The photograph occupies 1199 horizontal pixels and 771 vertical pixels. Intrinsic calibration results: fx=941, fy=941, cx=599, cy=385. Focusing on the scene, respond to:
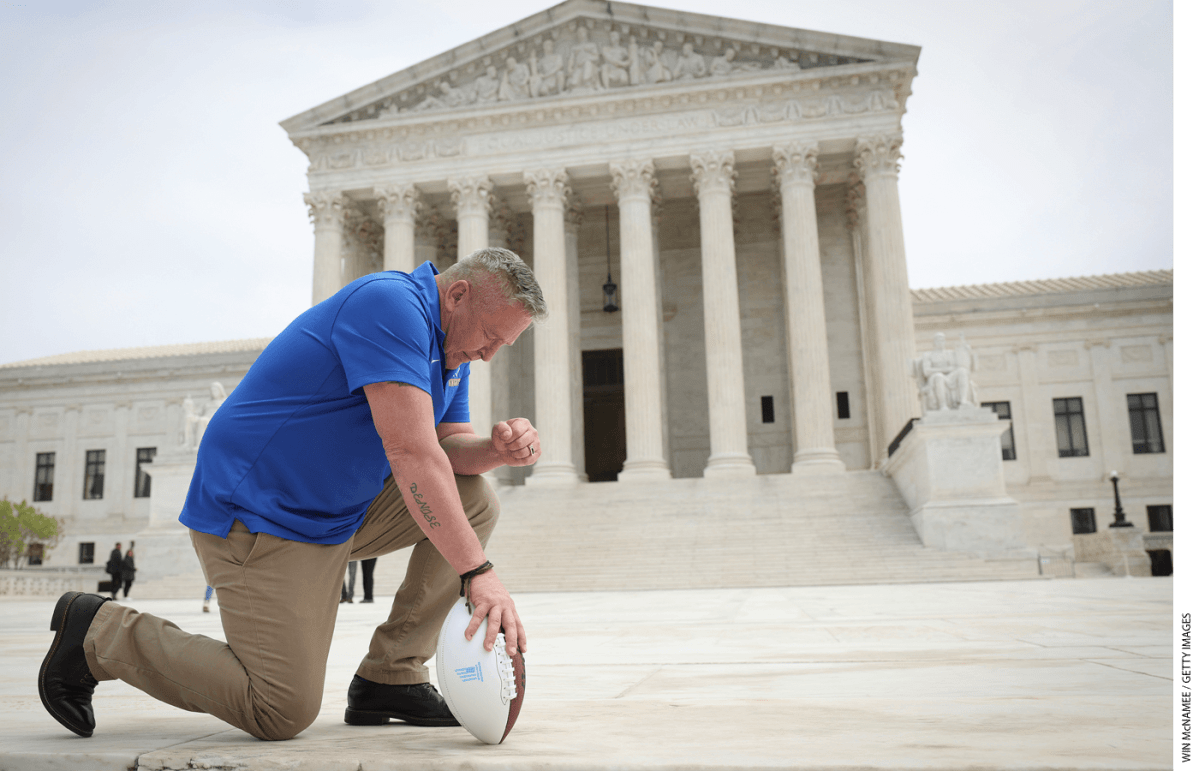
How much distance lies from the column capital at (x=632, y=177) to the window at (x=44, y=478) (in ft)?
109

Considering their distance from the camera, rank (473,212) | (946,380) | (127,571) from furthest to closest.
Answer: (473,212)
(127,571)
(946,380)

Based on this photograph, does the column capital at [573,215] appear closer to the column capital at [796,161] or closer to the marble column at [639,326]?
the marble column at [639,326]

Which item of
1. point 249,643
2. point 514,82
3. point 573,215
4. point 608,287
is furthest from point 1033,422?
point 249,643

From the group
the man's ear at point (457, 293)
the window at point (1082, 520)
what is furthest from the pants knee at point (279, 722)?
the window at point (1082, 520)

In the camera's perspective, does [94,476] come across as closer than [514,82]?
No

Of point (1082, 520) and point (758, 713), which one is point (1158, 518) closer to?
point (1082, 520)

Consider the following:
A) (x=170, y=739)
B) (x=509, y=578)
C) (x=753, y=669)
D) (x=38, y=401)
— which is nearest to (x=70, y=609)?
(x=170, y=739)

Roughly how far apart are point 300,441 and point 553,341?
28.1m

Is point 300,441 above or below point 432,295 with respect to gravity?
below

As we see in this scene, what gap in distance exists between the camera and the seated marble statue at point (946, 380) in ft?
72.3

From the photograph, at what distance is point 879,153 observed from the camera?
100 feet

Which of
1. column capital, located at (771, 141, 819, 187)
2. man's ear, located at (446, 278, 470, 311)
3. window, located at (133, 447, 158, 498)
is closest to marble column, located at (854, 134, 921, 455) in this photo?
column capital, located at (771, 141, 819, 187)

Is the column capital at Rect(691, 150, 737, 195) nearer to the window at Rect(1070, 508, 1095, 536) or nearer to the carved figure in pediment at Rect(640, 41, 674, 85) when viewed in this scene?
the carved figure in pediment at Rect(640, 41, 674, 85)

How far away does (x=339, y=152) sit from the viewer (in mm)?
34125
